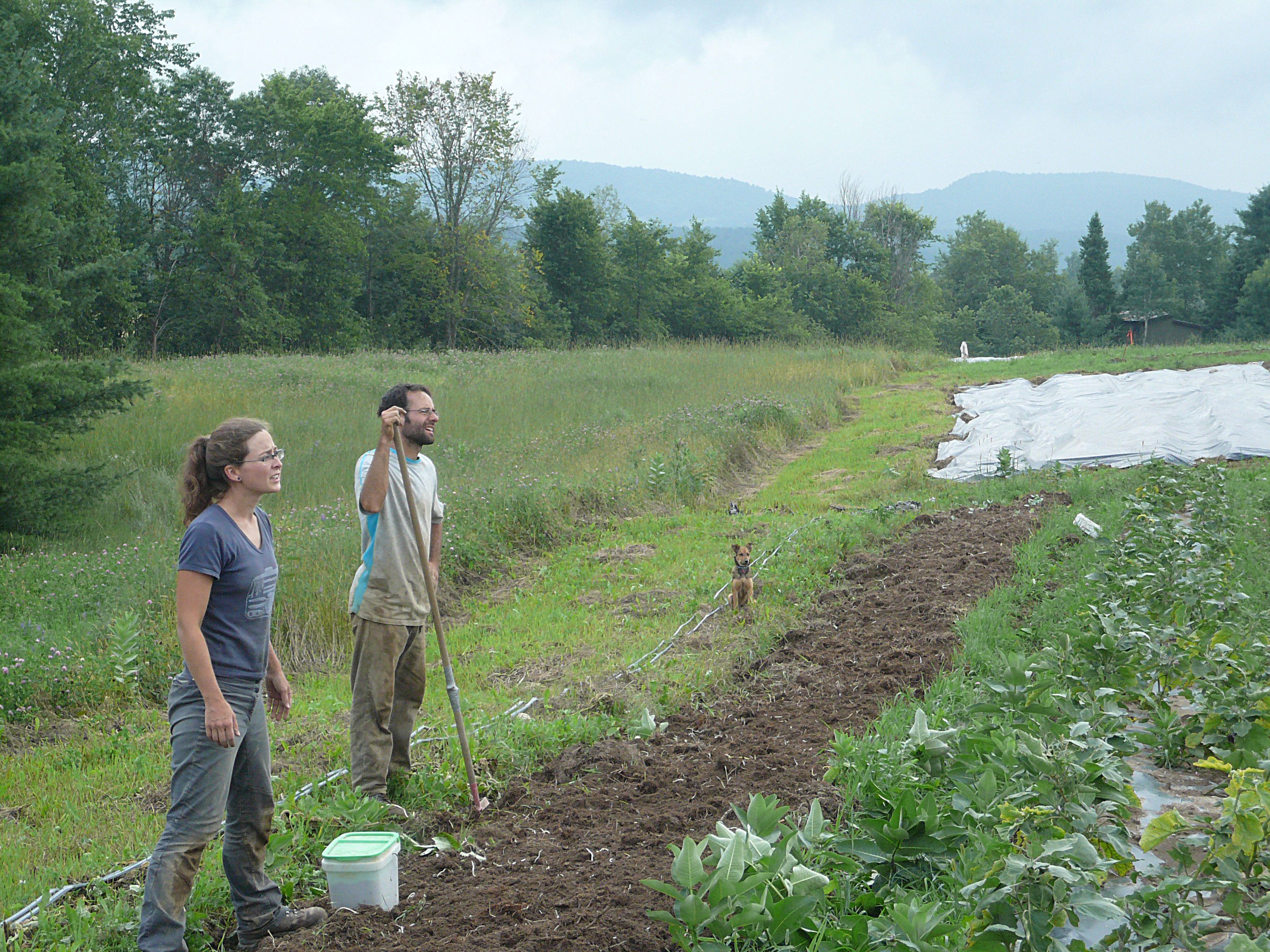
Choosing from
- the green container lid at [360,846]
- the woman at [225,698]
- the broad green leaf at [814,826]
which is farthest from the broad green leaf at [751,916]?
the woman at [225,698]

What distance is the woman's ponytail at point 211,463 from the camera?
10.7 ft

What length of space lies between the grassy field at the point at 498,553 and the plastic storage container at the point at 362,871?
1.80ft

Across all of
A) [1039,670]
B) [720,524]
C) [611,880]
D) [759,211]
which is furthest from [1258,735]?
[759,211]

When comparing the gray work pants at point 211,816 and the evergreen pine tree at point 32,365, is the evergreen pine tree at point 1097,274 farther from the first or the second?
the gray work pants at point 211,816

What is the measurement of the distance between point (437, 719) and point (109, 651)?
2.39 m

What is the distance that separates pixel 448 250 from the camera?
4175 centimetres

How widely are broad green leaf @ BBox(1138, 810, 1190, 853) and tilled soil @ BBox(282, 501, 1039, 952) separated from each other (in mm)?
1428

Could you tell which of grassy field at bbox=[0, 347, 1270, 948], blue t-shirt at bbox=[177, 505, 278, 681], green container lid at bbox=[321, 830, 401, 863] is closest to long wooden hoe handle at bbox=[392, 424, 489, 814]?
grassy field at bbox=[0, 347, 1270, 948]

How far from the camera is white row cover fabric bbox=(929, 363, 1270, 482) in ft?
42.2

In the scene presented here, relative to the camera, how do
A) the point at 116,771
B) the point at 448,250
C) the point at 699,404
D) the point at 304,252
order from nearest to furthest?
1. the point at 116,771
2. the point at 699,404
3. the point at 304,252
4. the point at 448,250

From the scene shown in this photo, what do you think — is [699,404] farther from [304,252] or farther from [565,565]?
[304,252]

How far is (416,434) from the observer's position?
172 inches

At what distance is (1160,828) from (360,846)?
8.28ft

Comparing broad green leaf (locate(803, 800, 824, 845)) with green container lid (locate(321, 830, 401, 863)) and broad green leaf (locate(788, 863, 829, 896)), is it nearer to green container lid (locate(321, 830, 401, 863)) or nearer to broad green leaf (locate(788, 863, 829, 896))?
broad green leaf (locate(788, 863, 829, 896))
